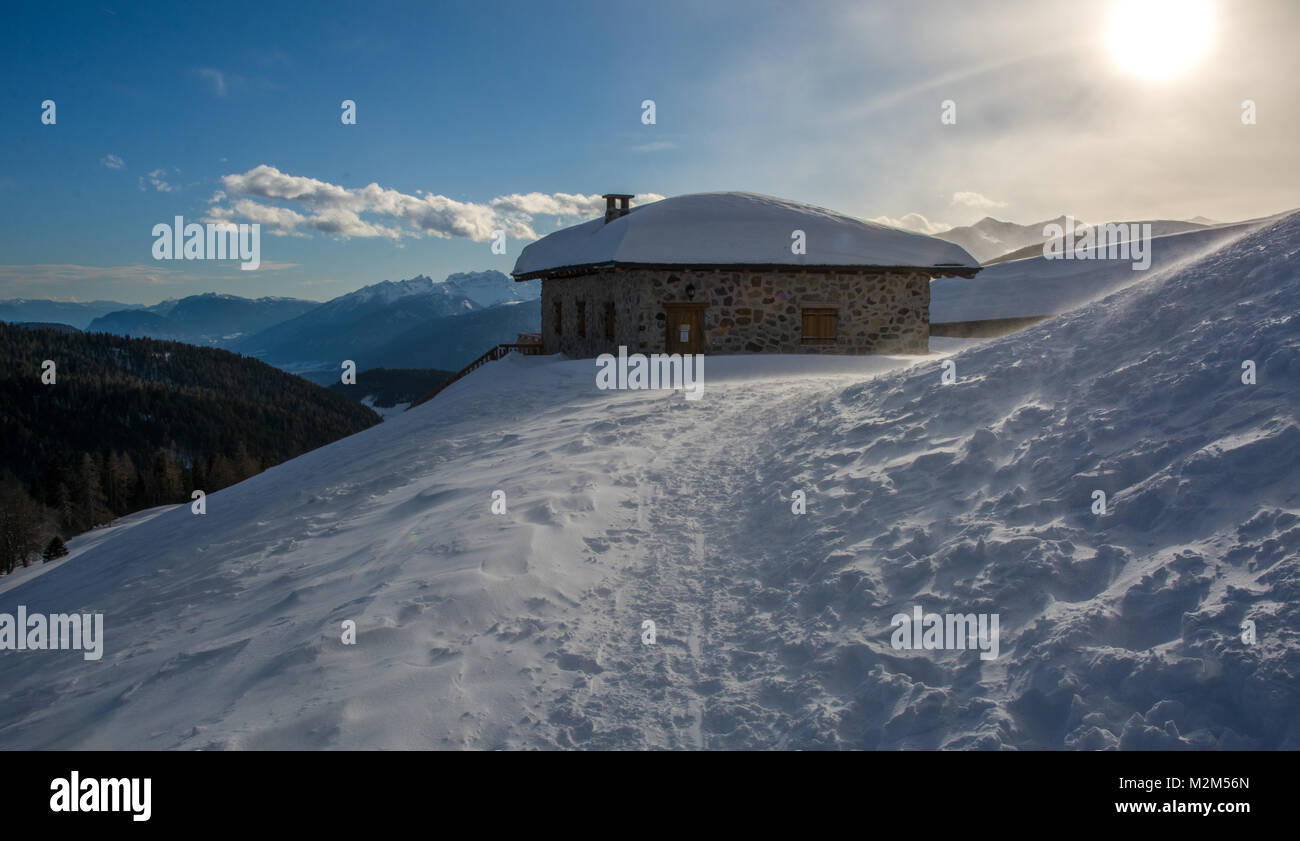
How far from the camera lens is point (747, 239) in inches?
751

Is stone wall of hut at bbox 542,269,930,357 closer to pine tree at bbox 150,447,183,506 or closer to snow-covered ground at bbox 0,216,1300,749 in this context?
snow-covered ground at bbox 0,216,1300,749

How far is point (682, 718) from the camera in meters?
4.06

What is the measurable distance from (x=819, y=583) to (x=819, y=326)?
14908 mm

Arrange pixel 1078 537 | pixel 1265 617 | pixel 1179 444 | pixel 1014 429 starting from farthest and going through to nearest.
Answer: pixel 1014 429 < pixel 1179 444 < pixel 1078 537 < pixel 1265 617

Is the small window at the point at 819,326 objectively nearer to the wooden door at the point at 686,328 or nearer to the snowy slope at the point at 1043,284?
the wooden door at the point at 686,328

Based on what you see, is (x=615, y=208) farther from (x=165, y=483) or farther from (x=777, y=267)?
(x=165, y=483)

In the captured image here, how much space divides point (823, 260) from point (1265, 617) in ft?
53.2

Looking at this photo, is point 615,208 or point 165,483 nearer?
point 615,208

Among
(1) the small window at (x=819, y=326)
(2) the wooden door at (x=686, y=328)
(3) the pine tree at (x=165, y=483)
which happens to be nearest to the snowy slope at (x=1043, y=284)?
(1) the small window at (x=819, y=326)

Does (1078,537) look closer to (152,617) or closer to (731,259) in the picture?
(152,617)

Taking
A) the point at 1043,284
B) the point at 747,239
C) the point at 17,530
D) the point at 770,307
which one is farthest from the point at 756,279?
the point at 17,530

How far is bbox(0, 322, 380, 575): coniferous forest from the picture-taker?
2766 inches

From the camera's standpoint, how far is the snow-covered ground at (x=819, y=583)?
12.3 feet

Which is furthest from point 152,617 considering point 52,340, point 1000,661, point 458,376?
point 52,340
